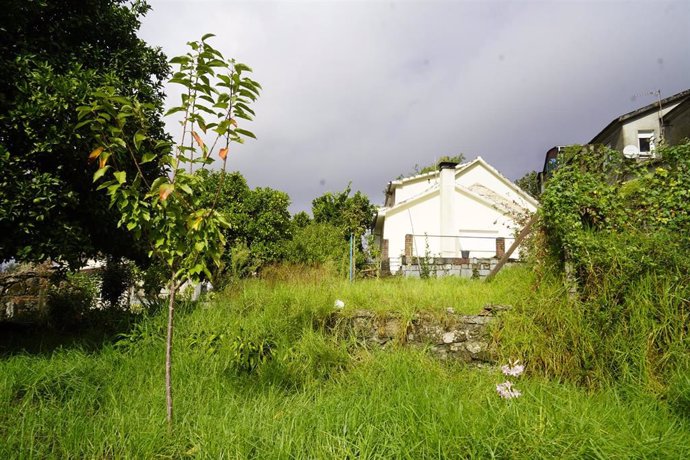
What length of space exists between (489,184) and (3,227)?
797 inches

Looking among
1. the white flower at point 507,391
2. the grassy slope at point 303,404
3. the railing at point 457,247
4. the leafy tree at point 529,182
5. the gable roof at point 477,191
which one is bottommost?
the grassy slope at point 303,404

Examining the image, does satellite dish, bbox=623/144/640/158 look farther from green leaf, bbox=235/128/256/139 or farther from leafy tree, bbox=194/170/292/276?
leafy tree, bbox=194/170/292/276

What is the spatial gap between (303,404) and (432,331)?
6.93 ft

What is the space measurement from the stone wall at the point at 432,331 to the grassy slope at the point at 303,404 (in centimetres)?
19

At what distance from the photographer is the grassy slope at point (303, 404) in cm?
247

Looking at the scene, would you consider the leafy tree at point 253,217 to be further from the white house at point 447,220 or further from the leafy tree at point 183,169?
the leafy tree at point 183,169

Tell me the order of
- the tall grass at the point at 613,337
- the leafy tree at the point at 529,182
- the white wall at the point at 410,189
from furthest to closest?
the leafy tree at the point at 529,182 → the white wall at the point at 410,189 → the tall grass at the point at 613,337

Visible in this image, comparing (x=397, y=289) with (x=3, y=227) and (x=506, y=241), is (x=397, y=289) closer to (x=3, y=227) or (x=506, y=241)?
(x=3, y=227)

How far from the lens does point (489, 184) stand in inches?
822

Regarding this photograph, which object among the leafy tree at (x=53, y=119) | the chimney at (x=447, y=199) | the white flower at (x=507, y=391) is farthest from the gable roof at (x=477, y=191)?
the white flower at (x=507, y=391)

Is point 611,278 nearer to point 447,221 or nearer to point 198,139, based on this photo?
point 198,139

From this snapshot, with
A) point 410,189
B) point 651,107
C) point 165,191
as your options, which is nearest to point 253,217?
point 410,189

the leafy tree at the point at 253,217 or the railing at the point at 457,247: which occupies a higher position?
the leafy tree at the point at 253,217

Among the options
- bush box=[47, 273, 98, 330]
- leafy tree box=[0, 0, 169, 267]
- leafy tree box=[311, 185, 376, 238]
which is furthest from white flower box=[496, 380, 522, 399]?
leafy tree box=[311, 185, 376, 238]
